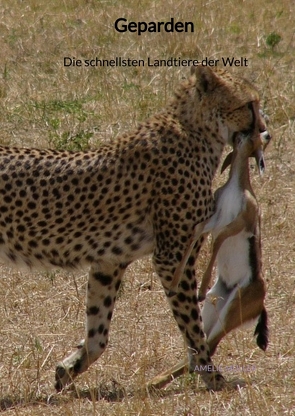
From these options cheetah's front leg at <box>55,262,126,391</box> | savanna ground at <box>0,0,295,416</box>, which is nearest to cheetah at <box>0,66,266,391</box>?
cheetah's front leg at <box>55,262,126,391</box>

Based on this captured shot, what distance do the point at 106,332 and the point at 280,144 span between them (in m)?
2.94

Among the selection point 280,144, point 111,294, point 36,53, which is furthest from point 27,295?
point 36,53

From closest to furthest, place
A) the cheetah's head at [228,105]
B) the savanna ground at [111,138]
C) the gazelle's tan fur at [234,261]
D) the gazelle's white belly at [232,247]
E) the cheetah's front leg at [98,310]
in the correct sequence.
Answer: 1. the savanna ground at [111,138]
2. the gazelle's tan fur at [234,261]
3. the gazelle's white belly at [232,247]
4. the cheetah's front leg at [98,310]
5. the cheetah's head at [228,105]

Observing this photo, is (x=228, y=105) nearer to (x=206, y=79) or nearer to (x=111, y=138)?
(x=206, y=79)

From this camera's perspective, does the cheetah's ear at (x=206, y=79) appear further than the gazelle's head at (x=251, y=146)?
Yes

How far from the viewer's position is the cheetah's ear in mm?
4953

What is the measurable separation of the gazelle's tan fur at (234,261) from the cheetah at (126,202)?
66 millimetres

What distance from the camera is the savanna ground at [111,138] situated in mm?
4484

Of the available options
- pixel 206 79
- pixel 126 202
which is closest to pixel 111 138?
pixel 206 79

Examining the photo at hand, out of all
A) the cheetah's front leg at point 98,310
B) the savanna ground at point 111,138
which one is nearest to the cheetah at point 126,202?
the cheetah's front leg at point 98,310

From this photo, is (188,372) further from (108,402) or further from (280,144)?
(280,144)

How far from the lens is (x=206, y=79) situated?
497cm

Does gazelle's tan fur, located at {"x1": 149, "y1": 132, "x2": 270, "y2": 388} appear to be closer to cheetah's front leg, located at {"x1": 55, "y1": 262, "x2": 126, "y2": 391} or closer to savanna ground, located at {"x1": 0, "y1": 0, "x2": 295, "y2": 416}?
savanna ground, located at {"x1": 0, "y1": 0, "x2": 295, "y2": 416}

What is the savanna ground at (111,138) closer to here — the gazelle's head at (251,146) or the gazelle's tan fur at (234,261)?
the gazelle's tan fur at (234,261)
